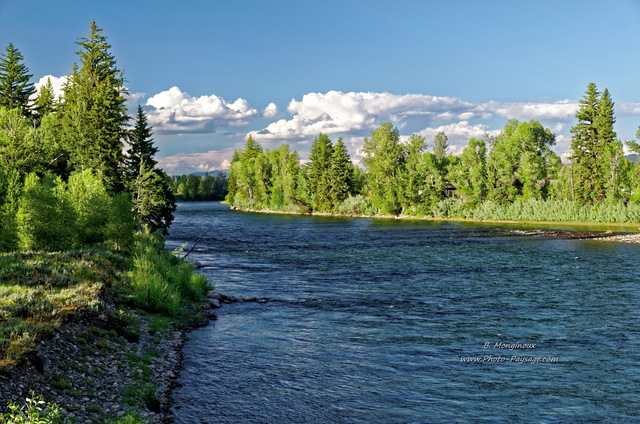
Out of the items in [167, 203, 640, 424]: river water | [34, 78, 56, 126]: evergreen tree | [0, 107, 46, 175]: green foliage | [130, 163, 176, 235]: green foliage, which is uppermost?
[34, 78, 56, 126]: evergreen tree

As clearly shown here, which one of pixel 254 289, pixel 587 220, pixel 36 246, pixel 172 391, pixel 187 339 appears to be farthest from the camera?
pixel 587 220

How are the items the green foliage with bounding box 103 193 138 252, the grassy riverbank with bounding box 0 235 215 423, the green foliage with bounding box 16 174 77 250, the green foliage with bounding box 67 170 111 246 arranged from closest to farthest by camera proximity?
the grassy riverbank with bounding box 0 235 215 423 → the green foliage with bounding box 16 174 77 250 → the green foliage with bounding box 103 193 138 252 → the green foliage with bounding box 67 170 111 246

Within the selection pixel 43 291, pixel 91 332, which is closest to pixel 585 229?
pixel 91 332

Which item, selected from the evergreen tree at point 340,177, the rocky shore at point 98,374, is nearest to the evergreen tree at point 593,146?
the evergreen tree at point 340,177

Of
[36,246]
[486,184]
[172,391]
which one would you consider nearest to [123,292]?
[172,391]

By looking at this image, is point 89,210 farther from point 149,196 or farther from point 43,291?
point 43,291

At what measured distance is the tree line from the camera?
1399 inches

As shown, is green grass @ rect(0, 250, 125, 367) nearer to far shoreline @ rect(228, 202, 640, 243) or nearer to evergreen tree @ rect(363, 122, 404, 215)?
far shoreline @ rect(228, 202, 640, 243)

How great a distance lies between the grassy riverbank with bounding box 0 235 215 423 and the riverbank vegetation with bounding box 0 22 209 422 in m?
0.08

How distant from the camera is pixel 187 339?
24469 mm

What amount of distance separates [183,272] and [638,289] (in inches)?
1192

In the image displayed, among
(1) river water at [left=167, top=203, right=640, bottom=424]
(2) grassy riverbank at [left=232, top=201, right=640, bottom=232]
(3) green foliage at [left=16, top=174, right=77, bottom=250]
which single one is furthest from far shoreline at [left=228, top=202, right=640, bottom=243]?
(3) green foliage at [left=16, top=174, right=77, bottom=250]

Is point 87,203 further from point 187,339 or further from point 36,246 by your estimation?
point 187,339

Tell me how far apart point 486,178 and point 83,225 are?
287 ft
